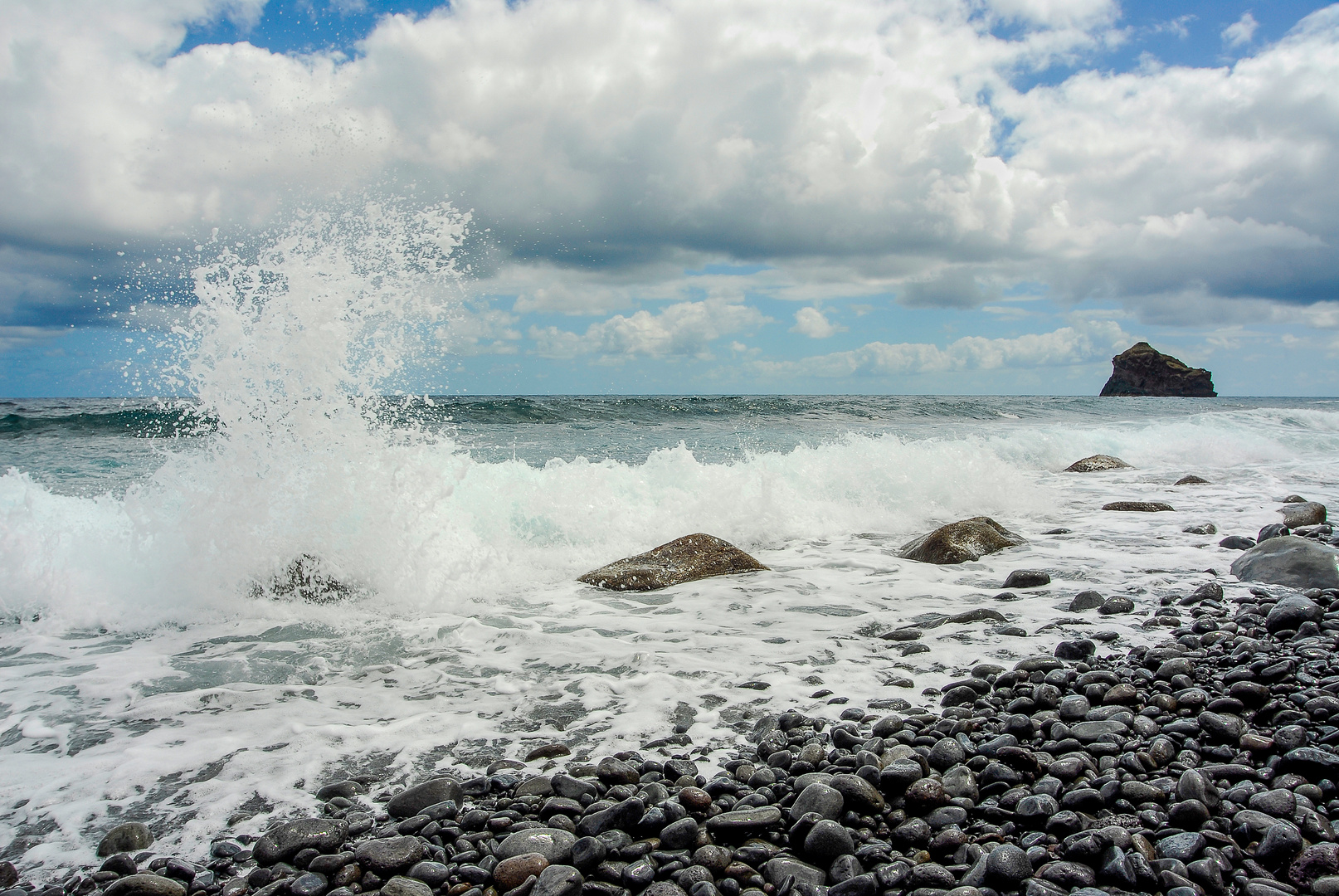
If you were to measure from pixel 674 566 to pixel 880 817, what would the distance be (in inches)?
166

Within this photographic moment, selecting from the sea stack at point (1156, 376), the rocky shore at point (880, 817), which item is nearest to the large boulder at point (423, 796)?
the rocky shore at point (880, 817)

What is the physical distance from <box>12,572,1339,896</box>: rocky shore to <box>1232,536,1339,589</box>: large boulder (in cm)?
249

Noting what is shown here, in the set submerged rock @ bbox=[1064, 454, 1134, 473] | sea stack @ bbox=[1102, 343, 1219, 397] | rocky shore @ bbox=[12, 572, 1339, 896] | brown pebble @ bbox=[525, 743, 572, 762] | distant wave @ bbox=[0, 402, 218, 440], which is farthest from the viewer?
sea stack @ bbox=[1102, 343, 1219, 397]

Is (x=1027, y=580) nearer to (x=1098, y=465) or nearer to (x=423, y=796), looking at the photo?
(x=423, y=796)

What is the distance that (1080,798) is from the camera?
250 centimetres

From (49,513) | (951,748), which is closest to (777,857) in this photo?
(951,748)

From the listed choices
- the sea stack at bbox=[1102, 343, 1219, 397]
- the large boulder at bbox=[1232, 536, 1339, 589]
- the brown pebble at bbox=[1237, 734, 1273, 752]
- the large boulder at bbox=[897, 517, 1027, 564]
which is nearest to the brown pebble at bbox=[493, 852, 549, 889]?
the brown pebble at bbox=[1237, 734, 1273, 752]

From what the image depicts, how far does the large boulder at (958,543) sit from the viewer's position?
271 inches

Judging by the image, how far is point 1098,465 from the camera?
14562 millimetres

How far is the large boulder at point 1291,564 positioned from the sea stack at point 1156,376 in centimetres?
7818

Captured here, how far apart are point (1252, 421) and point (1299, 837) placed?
2860 cm

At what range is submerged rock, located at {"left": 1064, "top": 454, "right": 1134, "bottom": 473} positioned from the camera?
1447 centimetres

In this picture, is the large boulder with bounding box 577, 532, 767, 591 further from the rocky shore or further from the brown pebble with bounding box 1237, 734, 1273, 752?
the brown pebble with bounding box 1237, 734, 1273, 752

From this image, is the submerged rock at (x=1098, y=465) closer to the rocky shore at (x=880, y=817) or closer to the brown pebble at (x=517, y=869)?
the rocky shore at (x=880, y=817)
